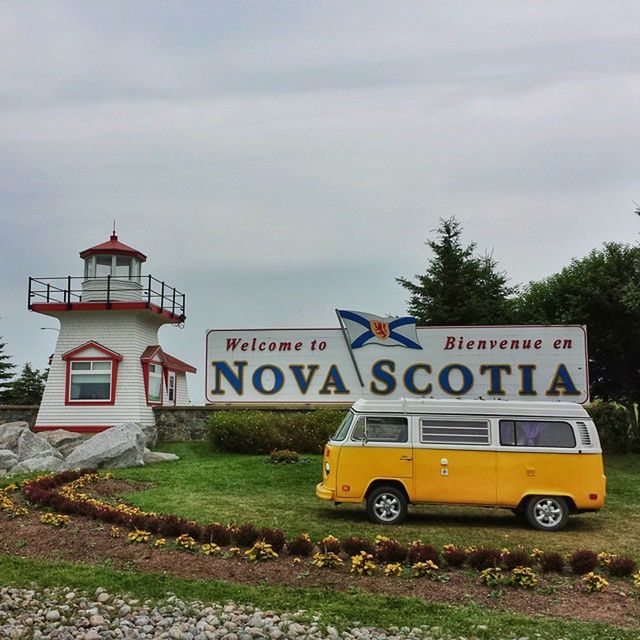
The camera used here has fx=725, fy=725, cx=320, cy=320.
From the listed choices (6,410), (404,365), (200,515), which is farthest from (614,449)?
(6,410)

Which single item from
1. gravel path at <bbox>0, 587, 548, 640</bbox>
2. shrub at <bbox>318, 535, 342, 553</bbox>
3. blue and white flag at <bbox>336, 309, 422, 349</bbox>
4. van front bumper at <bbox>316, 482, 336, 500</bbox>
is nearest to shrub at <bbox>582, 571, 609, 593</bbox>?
gravel path at <bbox>0, 587, 548, 640</bbox>

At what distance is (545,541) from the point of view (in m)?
11.5

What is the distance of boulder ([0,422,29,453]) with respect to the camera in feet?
77.6

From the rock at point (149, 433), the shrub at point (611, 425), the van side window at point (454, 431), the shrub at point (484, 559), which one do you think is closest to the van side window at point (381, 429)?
the van side window at point (454, 431)

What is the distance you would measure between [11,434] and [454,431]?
17.2m

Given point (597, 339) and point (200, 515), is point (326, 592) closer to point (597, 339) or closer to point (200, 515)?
point (200, 515)

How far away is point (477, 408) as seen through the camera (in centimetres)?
1305

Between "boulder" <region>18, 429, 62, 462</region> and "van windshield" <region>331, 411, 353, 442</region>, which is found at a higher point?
"van windshield" <region>331, 411, 353, 442</region>

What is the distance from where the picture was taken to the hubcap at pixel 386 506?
41.5 ft

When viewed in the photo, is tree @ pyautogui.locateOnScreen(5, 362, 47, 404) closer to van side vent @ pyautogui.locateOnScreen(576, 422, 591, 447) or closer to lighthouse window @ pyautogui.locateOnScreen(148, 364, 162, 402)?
lighthouse window @ pyautogui.locateOnScreen(148, 364, 162, 402)

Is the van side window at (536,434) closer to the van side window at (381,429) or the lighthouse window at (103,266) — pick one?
the van side window at (381,429)

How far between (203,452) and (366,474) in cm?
1148

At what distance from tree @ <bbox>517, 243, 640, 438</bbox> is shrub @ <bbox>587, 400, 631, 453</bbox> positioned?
0.48 meters

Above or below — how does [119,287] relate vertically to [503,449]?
above
